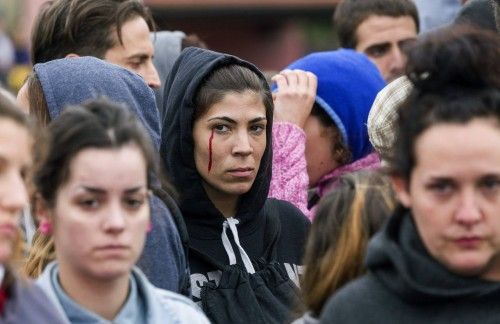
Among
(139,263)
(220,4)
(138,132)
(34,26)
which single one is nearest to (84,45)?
(34,26)

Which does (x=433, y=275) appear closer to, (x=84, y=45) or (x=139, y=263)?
(x=139, y=263)

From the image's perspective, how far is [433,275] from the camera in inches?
137

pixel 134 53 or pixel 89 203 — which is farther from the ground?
pixel 134 53

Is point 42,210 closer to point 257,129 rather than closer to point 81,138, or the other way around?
point 81,138

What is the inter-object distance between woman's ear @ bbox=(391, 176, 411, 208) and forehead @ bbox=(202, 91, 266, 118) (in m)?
1.56

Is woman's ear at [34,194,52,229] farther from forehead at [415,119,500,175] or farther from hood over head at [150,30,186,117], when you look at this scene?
hood over head at [150,30,186,117]

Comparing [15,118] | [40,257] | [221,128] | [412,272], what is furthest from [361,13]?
[15,118]

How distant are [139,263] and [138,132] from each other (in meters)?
0.66

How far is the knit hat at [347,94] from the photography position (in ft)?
19.4

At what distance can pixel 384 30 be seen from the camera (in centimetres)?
745

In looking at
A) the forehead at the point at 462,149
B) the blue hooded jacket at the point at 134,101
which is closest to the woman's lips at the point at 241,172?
the blue hooded jacket at the point at 134,101

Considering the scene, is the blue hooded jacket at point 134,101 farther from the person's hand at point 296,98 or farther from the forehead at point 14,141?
the person's hand at point 296,98

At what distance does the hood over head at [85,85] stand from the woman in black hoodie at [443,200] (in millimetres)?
1342

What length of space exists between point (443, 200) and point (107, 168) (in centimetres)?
84
